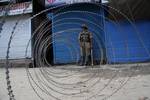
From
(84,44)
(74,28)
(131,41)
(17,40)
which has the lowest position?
(84,44)

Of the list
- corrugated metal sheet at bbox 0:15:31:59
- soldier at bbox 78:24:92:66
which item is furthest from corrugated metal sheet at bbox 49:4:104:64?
corrugated metal sheet at bbox 0:15:31:59

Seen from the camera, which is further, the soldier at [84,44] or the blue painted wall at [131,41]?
the blue painted wall at [131,41]

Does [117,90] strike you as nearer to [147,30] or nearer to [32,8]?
[147,30]

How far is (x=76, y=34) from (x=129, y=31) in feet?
7.23

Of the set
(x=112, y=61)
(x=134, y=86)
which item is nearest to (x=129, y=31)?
(x=112, y=61)

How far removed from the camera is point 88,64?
16297mm

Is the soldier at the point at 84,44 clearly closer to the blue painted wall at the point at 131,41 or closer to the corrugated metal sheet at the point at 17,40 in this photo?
the blue painted wall at the point at 131,41

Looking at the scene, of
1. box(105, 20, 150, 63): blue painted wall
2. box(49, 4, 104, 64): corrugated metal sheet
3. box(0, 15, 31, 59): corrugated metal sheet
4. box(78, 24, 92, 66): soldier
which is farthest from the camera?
box(0, 15, 31, 59): corrugated metal sheet

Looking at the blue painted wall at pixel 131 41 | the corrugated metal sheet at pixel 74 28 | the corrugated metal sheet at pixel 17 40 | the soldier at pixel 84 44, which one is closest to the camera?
the soldier at pixel 84 44

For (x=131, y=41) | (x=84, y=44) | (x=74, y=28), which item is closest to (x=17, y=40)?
(x=74, y=28)

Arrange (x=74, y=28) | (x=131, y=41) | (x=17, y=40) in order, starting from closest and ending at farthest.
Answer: (x=74, y=28) → (x=131, y=41) → (x=17, y=40)

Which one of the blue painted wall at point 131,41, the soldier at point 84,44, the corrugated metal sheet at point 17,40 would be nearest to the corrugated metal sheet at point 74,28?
the soldier at point 84,44

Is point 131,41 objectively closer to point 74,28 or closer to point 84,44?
point 84,44

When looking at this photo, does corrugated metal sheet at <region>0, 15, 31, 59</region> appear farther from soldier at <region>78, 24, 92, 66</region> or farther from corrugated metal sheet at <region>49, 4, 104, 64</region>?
soldier at <region>78, 24, 92, 66</region>
